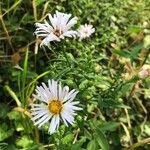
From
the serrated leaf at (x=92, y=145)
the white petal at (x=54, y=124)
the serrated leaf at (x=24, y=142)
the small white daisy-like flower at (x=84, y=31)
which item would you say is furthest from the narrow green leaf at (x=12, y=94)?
the white petal at (x=54, y=124)

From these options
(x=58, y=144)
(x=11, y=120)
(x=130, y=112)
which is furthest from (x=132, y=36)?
(x=58, y=144)

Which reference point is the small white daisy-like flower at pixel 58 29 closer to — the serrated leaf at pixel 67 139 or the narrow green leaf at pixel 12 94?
the serrated leaf at pixel 67 139

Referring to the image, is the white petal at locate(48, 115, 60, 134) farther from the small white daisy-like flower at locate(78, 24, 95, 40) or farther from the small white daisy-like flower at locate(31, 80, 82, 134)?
the small white daisy-like flower at locate(78, 24, 95, 40)

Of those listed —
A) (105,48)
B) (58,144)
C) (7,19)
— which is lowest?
(58,144)

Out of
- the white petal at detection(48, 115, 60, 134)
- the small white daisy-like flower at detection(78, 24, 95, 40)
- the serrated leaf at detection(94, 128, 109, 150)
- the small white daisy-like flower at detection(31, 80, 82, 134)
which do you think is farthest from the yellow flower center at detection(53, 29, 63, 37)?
the small white daisy-like flower at detection(78, 24, 95, 40)

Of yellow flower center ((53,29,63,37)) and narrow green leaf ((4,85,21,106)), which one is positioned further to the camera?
narrow green leaf ((4,85,21,106))

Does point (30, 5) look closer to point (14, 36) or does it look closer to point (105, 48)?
point (14, 36)

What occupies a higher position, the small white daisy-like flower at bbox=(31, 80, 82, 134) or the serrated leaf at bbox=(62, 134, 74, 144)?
the small white daisy-like flower at bbox=(31, 80, 82, 134)
